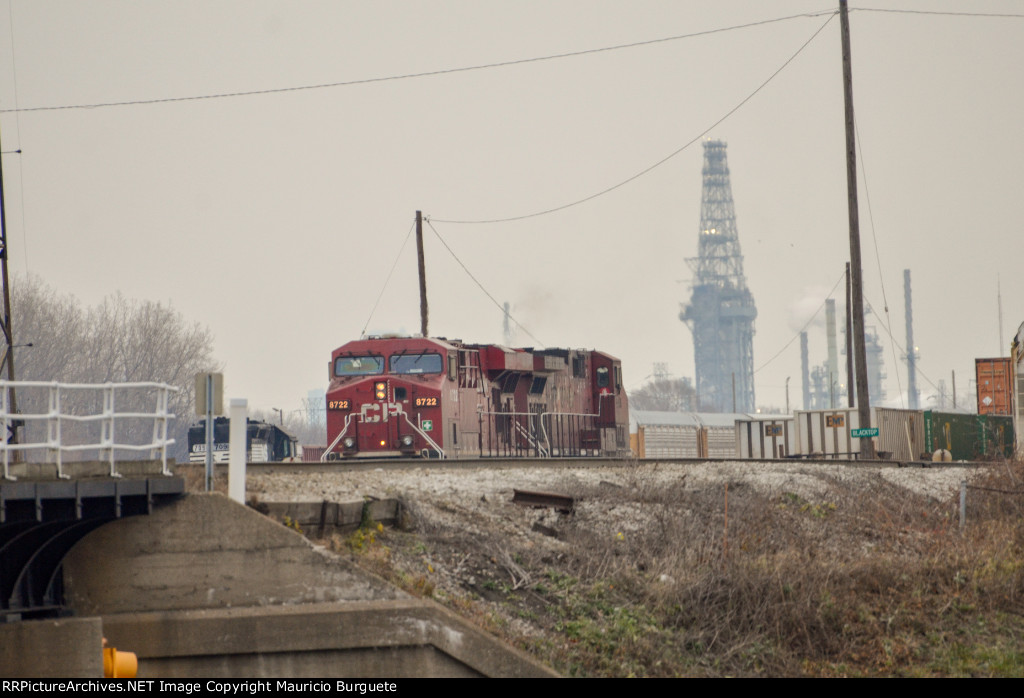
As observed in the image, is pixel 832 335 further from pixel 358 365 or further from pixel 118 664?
pixel 118 664

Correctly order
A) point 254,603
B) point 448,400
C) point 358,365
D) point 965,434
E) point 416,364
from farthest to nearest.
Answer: point 965,434
point 358,365
point 416,364
point 448,400
point 254,603

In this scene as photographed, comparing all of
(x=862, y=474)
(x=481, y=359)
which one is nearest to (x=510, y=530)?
(x=862, y=474)

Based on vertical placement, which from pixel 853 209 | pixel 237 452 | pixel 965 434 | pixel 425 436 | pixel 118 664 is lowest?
pixel 118 664

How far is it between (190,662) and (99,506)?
2052 mm

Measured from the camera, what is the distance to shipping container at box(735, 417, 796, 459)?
3712cm

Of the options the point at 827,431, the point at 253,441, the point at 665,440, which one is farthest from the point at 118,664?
the point at 665,440

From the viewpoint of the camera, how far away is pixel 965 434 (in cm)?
3841

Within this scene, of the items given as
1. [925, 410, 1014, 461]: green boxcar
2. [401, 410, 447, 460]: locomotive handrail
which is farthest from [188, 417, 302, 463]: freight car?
[925, 410, 1014, 461]: green boxcar

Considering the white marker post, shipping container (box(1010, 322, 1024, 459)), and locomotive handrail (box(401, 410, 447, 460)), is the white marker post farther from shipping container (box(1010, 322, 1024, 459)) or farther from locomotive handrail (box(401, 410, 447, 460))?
shipping container (box(1010, 322, 1024, 459))

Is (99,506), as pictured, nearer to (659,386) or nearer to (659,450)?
(659,450)

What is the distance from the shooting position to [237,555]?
12.8 m

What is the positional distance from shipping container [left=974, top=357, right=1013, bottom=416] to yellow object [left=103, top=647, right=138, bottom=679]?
44.6 m

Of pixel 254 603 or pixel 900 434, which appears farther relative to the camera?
pixel 900 434

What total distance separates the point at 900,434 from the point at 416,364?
15.9 meters
